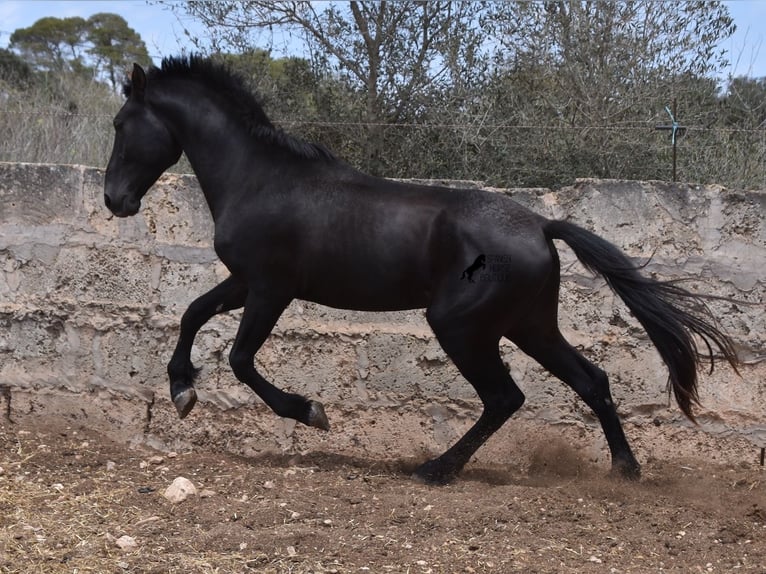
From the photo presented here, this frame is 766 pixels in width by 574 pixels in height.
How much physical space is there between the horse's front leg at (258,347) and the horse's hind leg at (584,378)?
107cm

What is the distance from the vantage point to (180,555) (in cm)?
329

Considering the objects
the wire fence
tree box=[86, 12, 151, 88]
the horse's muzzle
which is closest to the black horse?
the horse's muzzle

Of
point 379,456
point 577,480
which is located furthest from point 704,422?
point 379,456

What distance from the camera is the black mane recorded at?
Result: 4.30 meters

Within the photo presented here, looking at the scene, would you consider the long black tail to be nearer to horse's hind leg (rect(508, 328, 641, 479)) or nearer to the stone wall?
horse's hind leg (rect(508, 328, 641, 479))

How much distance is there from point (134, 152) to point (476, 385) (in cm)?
197

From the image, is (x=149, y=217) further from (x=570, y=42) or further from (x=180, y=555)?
(x=570, y=42)

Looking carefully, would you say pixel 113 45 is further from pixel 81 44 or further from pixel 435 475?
pixel 435 475

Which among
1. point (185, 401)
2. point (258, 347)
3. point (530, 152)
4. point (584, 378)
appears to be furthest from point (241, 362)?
point (530, 152)

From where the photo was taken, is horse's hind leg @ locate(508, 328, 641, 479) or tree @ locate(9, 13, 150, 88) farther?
tree @ locate(9, 13, 150, 88)

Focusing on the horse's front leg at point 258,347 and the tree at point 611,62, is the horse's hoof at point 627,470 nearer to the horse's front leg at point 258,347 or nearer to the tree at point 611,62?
the horse's front leg at point 258,347

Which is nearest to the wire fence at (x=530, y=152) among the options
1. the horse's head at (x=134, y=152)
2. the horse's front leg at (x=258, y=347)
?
the horse's head at (x=134, y=152)

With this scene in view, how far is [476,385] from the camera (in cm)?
421

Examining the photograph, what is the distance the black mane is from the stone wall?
90 cm
